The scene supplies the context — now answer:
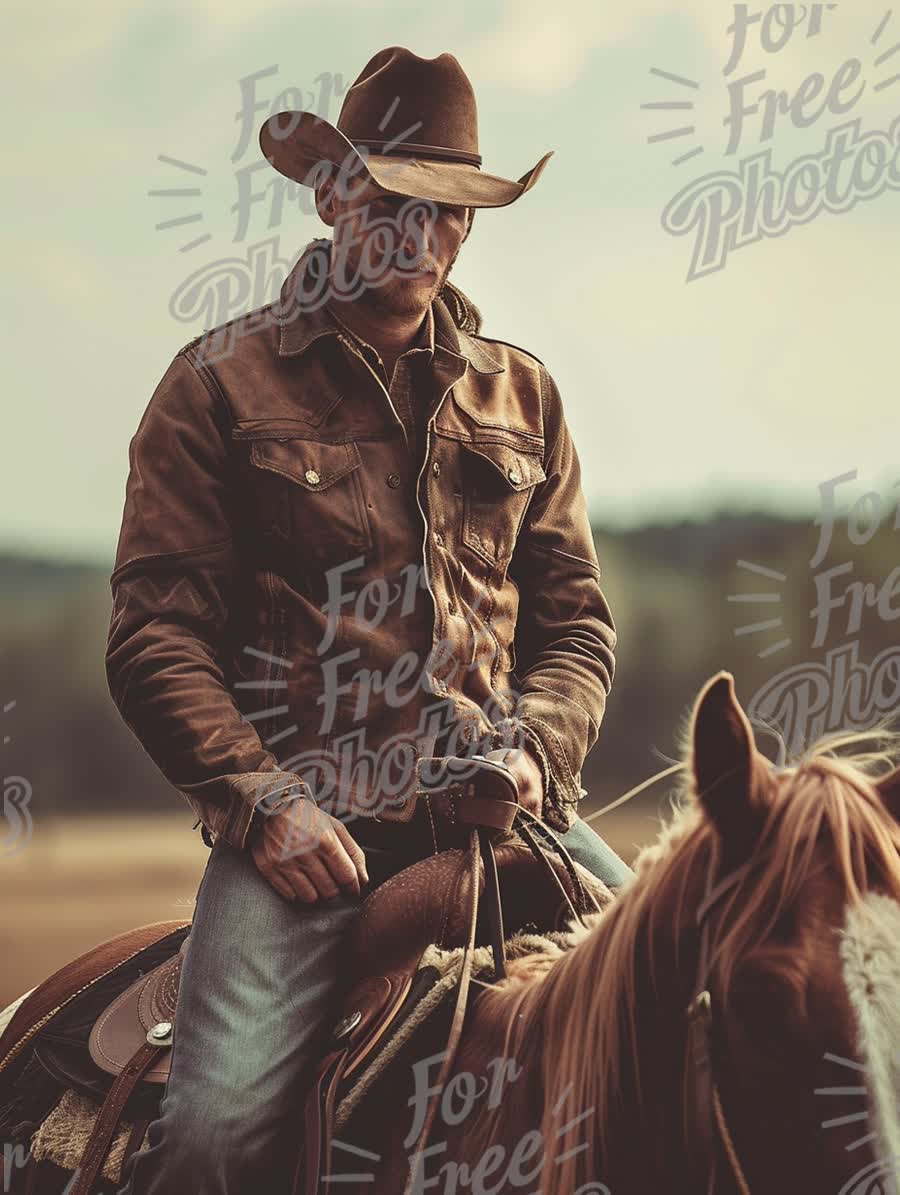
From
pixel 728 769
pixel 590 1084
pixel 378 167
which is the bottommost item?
pixel 590 1084

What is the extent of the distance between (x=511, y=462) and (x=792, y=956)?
1627 mm

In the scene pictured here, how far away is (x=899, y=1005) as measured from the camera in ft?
6.01

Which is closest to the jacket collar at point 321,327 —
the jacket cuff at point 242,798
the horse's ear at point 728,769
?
the jacket cuff at point 242,798

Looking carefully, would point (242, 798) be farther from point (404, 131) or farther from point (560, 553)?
point (404, 131)

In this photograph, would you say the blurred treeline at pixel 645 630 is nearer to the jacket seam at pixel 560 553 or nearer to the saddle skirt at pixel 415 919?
the jacket seam at pixel 560 553

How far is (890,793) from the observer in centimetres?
213

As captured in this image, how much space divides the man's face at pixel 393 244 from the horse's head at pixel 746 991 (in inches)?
53.6

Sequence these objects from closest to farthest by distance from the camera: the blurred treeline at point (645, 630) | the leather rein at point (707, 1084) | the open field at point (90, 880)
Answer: the leather rein at point (707, 1084) → the open field at point (90, 880) → the blurred treeline at point (645, 630)

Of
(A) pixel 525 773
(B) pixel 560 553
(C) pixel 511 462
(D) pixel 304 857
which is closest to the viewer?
(D) pixel 304 857

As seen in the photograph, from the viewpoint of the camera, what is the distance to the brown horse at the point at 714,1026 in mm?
1848

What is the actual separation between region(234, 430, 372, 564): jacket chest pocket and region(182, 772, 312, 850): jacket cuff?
50cm

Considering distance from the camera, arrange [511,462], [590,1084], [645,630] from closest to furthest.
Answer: [590,1084] → [511,462] → [645,630]

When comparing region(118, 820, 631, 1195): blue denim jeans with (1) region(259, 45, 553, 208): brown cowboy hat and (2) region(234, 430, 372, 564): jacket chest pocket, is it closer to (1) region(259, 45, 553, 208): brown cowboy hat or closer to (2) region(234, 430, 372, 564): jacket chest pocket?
(2) region(234, 430, 372, 564): jacket chest pocket

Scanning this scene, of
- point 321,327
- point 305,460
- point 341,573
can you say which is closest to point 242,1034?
point 341,573
